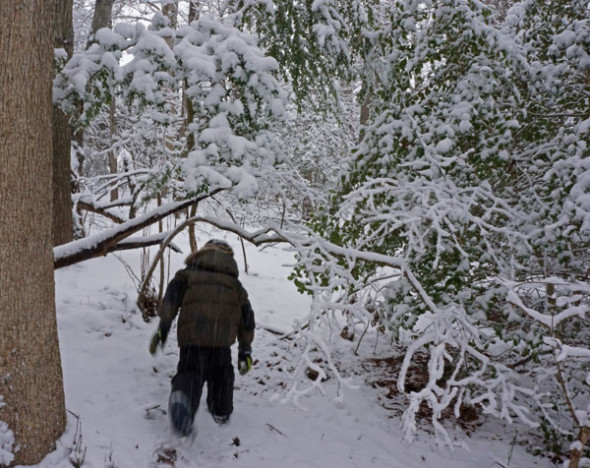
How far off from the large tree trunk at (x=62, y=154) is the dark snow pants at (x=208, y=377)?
302 cm

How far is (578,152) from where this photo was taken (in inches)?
149

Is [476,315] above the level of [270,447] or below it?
above

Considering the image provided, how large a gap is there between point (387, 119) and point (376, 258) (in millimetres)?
1560

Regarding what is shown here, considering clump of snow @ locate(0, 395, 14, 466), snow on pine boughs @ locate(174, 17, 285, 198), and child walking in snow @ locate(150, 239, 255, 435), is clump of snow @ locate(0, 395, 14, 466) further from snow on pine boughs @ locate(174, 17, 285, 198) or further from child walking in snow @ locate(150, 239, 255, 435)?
snow on pine boughs @ locate(174, 17, 285, 198)

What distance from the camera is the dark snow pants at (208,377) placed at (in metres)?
3.97

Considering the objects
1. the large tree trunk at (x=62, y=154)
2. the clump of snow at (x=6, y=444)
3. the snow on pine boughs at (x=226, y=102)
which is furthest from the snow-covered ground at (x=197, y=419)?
the snow on pine boughs at (x=226, y=102)

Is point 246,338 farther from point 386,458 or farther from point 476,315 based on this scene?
point 476,315

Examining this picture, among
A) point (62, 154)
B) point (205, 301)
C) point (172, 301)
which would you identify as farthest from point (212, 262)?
point (62, 154)

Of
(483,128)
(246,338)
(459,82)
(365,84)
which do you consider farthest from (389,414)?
(365,84)

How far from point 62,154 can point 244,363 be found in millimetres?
3827

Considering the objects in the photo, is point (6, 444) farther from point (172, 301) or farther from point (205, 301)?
point (205, 301)

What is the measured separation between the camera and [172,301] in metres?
4.11

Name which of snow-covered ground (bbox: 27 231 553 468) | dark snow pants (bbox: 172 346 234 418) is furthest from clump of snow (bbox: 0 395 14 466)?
dark snow pants (bbox: 172 346 234 418)

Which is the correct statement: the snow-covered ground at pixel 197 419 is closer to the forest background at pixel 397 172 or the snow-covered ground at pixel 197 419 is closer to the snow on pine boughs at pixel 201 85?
the forest background at pixel 397 172
